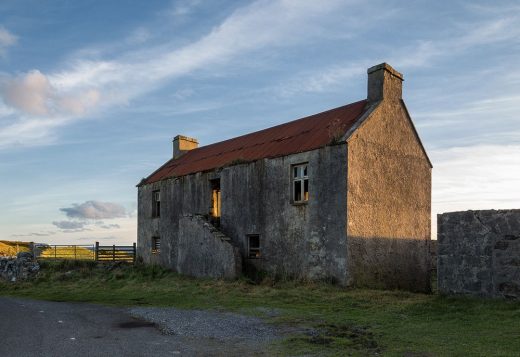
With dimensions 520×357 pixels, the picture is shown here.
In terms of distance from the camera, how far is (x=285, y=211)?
66.4 ft

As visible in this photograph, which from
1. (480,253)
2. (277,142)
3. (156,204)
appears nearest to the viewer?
(480,253)

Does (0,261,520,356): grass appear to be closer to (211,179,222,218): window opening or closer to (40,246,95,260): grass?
(211,179,222,218): window opening

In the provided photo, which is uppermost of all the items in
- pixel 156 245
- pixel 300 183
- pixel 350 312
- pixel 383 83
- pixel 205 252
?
pixel 383 83

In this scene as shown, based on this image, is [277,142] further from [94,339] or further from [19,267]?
[19,267]

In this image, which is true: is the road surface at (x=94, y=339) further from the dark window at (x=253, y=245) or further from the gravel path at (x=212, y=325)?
the dark window at (x=253, y=245)

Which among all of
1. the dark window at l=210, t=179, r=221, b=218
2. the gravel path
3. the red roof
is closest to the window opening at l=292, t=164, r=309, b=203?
the red roof

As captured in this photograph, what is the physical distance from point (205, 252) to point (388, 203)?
8.41 meters

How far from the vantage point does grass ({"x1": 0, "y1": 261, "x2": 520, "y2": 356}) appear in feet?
28.9

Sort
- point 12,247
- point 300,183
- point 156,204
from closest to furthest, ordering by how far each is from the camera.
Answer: point 300,183 < point 156,204 < point 12,247

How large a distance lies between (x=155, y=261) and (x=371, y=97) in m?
16.3

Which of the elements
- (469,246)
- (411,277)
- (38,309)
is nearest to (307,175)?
(411,277)

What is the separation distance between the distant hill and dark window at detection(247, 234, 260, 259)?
1090 inches

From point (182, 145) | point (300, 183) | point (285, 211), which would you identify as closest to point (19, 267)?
point (182, 145)

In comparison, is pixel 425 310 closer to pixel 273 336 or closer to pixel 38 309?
pixel 273 336
